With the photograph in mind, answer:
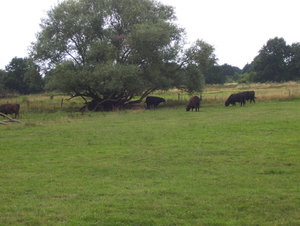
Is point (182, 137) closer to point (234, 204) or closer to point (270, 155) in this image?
point (270, 155)

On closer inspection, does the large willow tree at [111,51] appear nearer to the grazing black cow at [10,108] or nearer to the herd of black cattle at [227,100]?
the herd of black cattle at [227,100]

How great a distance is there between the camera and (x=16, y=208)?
616 centimetres

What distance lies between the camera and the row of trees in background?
30.5 metres

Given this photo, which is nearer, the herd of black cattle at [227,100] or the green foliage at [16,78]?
the herd of black cattle at [227,100]

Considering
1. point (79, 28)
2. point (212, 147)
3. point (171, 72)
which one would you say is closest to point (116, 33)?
point (79, 28)

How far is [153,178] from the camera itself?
8297 mm

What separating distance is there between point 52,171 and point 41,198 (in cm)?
234

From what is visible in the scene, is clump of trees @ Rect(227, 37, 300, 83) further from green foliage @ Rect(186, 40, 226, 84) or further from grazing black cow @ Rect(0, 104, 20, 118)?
grazing black cow @ Rect(0, 104, 20, 118)

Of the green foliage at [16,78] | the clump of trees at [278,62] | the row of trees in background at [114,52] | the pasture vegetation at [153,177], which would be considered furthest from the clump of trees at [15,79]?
the clump of trees at [278,62]

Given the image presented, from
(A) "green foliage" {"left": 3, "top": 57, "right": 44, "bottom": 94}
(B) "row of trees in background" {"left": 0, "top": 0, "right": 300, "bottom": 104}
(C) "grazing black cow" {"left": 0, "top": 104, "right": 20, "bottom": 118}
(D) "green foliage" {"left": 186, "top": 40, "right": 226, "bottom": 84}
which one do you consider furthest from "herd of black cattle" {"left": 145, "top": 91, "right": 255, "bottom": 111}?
(A) "green foliage" {"left": 3, "top": 57, "right": 44, "bottom": 94}

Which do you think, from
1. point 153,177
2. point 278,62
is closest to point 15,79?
point 278,62

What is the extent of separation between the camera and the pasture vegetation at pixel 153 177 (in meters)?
5.75

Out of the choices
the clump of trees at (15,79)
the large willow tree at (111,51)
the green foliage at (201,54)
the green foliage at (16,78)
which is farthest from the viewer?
the green foliage at (16,78)

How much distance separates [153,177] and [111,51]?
79.3 ft
